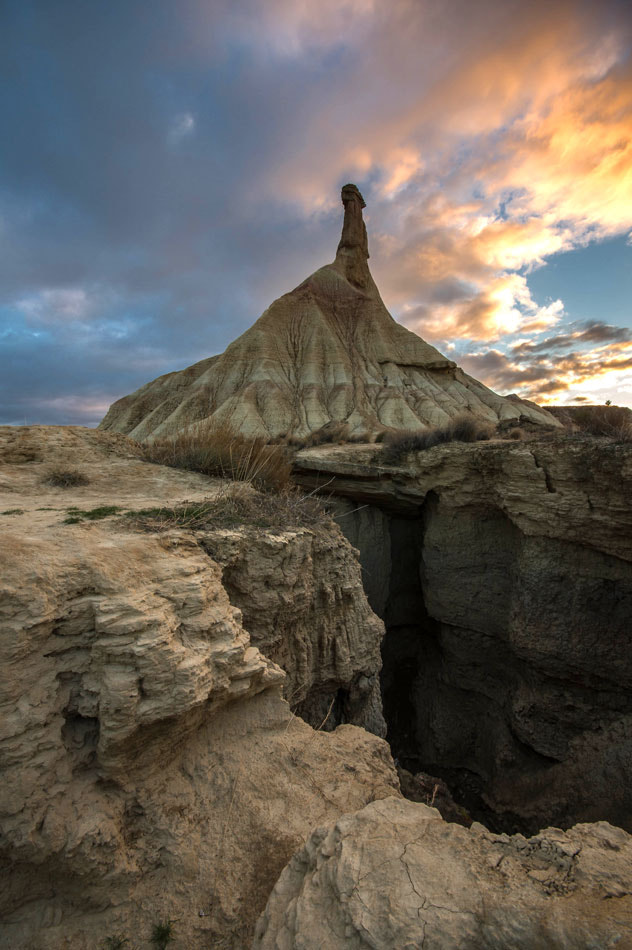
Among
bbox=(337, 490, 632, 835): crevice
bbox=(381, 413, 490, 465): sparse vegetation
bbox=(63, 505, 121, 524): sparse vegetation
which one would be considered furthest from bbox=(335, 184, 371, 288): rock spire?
bbox=(63, 505, 121, 524): sparse vegetation

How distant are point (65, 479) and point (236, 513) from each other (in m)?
2.37

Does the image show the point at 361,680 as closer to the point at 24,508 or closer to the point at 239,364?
the point at 24,508

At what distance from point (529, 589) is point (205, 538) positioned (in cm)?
600

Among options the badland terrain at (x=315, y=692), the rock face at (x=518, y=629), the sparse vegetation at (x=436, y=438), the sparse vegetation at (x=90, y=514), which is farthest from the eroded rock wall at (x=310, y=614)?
the sparse vegetation at (x=436, y=438)

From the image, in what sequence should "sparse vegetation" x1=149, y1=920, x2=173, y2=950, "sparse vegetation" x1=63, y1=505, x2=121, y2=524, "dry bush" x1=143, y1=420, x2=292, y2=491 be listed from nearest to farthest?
"sparse vegetation" x1=149, y1=920, x2=173, y2=950 → "sparse vegetation" x1=63, y1=505, x2=121, y2=524 → "dry bush" x1=143, y1=420, x2=292, y2=491

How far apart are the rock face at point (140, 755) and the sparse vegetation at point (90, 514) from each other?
0.75ft

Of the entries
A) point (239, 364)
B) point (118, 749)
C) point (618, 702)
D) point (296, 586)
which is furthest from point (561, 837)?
point (239, 364)

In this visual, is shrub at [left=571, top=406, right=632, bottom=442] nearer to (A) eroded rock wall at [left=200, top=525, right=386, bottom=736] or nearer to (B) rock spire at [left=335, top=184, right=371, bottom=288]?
(A) eroded rock wall at [left=200, top=525, right=386, bottom=736]

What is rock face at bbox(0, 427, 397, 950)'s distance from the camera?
207cm

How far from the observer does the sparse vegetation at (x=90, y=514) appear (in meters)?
3.46

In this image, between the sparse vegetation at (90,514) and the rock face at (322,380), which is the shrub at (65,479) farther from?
the rock face at (322,380)

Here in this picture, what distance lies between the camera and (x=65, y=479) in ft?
16.0

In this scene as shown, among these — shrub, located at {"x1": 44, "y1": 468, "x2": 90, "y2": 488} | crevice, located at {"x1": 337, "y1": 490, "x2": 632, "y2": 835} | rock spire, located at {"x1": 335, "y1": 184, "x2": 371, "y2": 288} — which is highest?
rock spire, located at {"x1": 335, "y1": 184, "x2": 371, "y2": 288}

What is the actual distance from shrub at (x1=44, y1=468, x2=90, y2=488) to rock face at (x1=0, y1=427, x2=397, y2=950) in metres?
1.76
